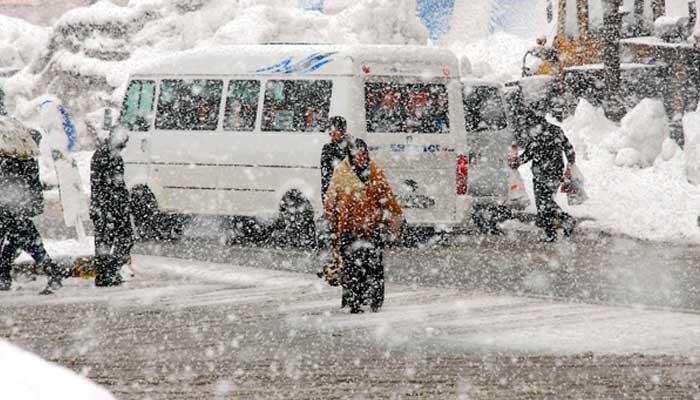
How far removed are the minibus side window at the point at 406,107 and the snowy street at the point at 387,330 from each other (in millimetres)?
1785

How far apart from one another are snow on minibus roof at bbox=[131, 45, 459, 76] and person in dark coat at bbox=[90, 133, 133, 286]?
12.6ft

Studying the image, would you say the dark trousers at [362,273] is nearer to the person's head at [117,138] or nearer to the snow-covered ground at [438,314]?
the snow-covered ground at [438,314]

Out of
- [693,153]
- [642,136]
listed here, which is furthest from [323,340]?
[642,136]

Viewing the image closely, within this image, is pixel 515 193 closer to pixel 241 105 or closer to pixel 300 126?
pixel 300 126

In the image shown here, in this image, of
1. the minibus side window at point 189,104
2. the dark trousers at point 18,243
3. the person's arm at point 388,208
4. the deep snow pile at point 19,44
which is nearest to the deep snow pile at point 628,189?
the minibus side window at point 189,104

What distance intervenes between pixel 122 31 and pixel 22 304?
97.5ft

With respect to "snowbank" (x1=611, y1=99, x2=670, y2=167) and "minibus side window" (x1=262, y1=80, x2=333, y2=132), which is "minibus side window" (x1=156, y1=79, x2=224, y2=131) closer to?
Result: "minibus side window" (x1=262, y1=80, x2=333, y2=132)

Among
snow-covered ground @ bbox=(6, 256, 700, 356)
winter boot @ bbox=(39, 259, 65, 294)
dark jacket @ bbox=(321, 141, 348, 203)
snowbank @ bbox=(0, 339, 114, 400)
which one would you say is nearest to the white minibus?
snow-covered ground @ bbox=(6, 256, 700, 356)

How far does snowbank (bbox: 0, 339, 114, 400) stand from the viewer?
4.06 meters

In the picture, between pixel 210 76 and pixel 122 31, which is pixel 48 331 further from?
pixel 122 31

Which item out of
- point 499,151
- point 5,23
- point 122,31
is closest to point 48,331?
point 499,151

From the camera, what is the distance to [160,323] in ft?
36.7

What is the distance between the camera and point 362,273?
471 inches

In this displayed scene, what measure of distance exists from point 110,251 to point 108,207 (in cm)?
42
